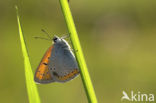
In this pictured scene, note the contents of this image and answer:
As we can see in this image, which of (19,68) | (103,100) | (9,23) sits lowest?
(103,100)

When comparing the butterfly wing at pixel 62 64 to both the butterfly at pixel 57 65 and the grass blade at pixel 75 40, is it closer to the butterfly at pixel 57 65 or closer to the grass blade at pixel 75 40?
the butterfly at pixel 57 65

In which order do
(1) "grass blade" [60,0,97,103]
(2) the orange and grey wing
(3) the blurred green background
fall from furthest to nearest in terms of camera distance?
(3) the blurred green background
(2) the orange and grey wing
(1) "grass blade" [60,0,97,103]

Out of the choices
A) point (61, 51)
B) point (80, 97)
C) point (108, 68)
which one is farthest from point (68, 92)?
point (61, 51)

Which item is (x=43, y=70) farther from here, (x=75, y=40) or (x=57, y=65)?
(x=75, y=40)

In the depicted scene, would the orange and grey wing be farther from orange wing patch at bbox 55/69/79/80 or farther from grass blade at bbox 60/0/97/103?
grass blade at bbox 60/0/97/103

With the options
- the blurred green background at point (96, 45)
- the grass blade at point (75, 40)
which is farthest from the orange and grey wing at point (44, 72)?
the blurred green background at point (96, 45)

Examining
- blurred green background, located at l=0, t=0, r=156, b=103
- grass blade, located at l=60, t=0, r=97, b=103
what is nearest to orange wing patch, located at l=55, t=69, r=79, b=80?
grass blade, located at l=60, t=0, r=97, b=103

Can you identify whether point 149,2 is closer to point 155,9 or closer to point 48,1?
point 155,9
